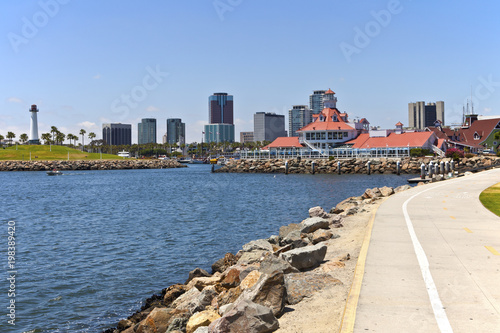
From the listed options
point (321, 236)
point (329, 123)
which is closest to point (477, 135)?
point (329, 123)

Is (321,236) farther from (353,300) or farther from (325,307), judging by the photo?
(353,300)

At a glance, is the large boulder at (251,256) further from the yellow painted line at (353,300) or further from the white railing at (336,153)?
the white railing at (336,153)

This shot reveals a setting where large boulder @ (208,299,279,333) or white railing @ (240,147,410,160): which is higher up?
white railing @ (240,147,410,160)

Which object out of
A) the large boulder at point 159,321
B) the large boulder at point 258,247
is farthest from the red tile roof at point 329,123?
the large boulder at point 159,321

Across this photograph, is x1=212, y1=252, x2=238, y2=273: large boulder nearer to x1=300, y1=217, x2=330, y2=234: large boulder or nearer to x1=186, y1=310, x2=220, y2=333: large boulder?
x1=300, y1=217, x2=330, y2=234: large boulder

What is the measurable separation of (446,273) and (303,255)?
11.9ft

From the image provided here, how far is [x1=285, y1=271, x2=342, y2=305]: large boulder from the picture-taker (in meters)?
9.57

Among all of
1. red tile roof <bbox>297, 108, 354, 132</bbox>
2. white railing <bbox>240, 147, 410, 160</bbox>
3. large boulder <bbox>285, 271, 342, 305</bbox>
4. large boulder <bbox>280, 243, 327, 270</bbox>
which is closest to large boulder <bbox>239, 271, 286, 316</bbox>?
large boulder <bbox>285, 271, 342, 305</bbox>

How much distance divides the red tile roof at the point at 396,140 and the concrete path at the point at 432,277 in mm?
83699

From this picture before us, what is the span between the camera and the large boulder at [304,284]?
9.57 meters

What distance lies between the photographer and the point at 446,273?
10062 millimetres

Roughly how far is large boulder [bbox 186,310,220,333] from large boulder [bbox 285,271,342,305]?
165 cm

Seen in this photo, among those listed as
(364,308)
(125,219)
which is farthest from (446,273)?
(125,219)

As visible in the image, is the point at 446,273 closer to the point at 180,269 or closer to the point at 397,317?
the point at 397,317
